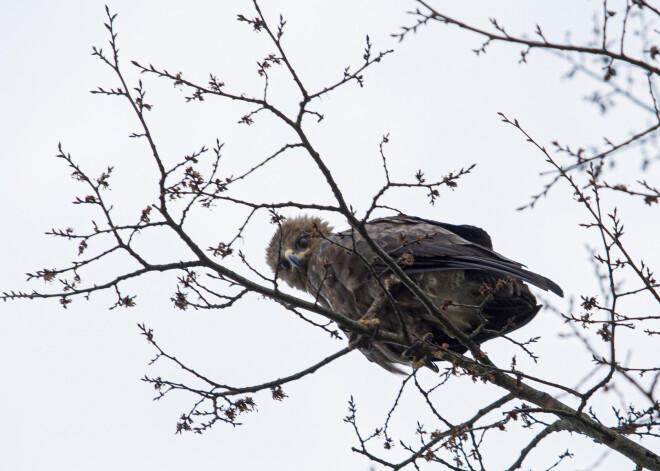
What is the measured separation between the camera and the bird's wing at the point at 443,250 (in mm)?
4328

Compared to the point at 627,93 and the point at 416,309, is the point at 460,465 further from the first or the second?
the point at 627,93

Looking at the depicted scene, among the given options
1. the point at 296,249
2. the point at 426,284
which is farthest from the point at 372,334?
the point at 296,249

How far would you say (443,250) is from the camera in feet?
16.1

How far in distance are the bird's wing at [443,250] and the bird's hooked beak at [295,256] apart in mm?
960

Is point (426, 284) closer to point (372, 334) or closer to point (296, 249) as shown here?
point (372, 334)

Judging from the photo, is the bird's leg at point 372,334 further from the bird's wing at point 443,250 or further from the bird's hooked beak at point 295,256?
the bird's hooked beak at point 295,256

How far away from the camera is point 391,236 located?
5.44 metres

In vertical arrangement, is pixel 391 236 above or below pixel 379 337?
above

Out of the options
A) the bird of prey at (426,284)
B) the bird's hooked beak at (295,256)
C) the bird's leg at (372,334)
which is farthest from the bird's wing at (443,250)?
the bird's hooked beak at (295,256)

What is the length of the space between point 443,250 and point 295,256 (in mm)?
2032

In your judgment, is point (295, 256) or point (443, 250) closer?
point (443, 250)

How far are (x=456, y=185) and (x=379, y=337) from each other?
120 cm

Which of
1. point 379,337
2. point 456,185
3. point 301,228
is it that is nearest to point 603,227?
point 456,185

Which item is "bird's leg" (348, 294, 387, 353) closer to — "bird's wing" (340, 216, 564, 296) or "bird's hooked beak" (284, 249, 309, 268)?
"bird's wing" (340, 216, 564, 296)
